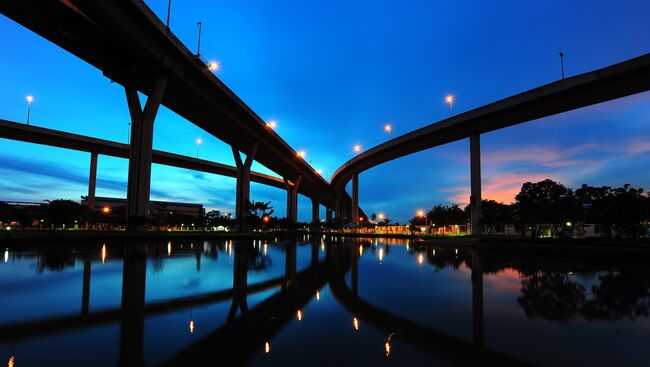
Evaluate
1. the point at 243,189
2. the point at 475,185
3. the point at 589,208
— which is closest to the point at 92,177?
the point at 243,189

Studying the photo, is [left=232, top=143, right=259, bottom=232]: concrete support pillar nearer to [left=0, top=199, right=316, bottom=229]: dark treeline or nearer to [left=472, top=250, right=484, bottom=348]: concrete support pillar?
[left=0, top=199, right=316, bottom=229]: dark treeline

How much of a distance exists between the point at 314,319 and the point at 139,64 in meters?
34.3

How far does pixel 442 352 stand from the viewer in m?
5.42

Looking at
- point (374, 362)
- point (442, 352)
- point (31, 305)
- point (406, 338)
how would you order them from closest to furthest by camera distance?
1. point (374, 362)
2. point (442, 352)
3. point (406, 338)
4. point (31, 305)

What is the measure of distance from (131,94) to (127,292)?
3314 centimetres

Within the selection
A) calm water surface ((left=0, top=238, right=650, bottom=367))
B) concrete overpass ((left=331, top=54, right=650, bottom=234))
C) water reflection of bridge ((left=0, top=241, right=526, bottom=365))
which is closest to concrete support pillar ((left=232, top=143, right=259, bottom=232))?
concrete overpass ((left=331, top=54, right=650, bottom=234))

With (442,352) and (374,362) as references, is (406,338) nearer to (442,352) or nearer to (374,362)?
(442,352)

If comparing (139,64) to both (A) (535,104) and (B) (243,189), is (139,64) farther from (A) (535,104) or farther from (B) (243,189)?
(A) (535,104)

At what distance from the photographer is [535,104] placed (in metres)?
33.3

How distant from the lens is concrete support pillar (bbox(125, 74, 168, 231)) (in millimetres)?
33469

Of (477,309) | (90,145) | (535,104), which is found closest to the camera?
(477,309)

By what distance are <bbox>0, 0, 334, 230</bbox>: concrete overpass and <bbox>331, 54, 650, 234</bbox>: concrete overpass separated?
87.8 ft

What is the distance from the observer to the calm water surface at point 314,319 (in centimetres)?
514

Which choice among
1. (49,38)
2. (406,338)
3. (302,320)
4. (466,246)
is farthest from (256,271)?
(49,38)
